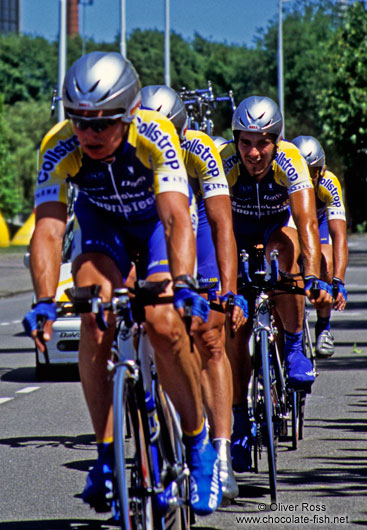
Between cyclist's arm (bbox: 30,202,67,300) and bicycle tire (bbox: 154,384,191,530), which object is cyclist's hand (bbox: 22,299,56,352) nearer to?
cyclist's arm (bbox: 30,202,67,300)

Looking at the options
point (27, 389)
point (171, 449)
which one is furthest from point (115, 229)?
point (27, 389)

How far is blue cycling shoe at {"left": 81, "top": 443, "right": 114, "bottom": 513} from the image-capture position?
14.4 ft

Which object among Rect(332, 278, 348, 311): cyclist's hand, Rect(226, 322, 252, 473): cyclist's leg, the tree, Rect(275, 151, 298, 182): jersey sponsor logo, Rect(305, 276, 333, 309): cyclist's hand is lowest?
Rect(226, 322, 252, 473): cyclist's leg

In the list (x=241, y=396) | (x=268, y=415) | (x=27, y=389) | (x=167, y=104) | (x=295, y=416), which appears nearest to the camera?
(x=268, y=415)

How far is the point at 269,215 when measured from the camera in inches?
287

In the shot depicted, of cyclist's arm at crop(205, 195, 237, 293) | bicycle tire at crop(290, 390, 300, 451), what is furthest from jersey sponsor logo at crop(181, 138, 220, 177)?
bicycle tire at crop(290, 390, 300, 451)

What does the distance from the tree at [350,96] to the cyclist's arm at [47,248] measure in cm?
3960

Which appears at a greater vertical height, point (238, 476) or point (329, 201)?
point (329, 201)

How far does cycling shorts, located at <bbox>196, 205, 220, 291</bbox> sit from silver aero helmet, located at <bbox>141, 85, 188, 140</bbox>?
0.64 metres

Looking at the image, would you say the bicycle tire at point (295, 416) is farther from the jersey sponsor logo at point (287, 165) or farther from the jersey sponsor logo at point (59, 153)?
the jersey sponsor logo at point (59, 153)

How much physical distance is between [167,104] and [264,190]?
1007mm

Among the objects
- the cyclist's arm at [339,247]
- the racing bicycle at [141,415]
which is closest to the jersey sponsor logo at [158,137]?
the racing bicycle at [141,415]

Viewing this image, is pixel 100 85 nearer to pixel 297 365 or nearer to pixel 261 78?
pixel 297 365

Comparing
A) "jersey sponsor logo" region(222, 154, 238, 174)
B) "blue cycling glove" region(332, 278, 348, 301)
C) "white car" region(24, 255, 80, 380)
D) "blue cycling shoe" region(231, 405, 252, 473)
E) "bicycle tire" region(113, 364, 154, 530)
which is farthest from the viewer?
"white car" region(24, 255, 80, 380)
